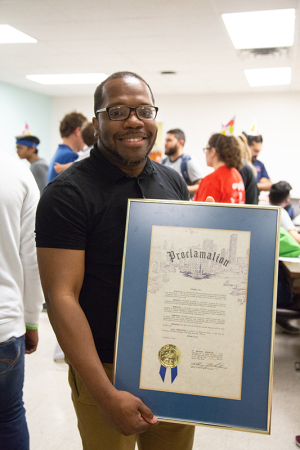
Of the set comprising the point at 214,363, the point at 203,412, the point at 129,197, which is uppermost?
the point at 129,197

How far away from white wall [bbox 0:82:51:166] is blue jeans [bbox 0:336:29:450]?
19.9 ft

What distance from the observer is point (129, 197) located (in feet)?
3.33

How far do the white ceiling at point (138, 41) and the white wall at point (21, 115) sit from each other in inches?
21.3

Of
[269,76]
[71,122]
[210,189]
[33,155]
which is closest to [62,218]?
[210,189]

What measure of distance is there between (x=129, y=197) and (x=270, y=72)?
591 centimetres

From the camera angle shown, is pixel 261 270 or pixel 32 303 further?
pixel 32 303

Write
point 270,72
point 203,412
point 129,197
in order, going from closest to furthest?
point 203,412 < point 129,197 < point 270,72

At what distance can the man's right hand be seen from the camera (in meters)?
0.86

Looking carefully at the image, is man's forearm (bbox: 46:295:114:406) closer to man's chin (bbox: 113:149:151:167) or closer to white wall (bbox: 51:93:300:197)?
man's chin (bbox: 113:149:151:167)

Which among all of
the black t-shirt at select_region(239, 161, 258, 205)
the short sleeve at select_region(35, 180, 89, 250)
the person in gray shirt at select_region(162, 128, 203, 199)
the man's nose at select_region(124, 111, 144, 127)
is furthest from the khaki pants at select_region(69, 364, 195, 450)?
the person in gray shirt at select_region(162, 128, 203, 199)

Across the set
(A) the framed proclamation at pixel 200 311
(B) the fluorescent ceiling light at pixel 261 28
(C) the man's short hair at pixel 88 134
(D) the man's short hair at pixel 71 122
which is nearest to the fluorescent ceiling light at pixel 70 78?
(B) the fluorescent ceiling light at pixel 261 28

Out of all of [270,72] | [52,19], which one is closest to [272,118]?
[270,72]

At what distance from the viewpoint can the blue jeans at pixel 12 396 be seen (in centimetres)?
120

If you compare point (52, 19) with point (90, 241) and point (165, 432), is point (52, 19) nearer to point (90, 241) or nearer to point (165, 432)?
point (90, 241)
